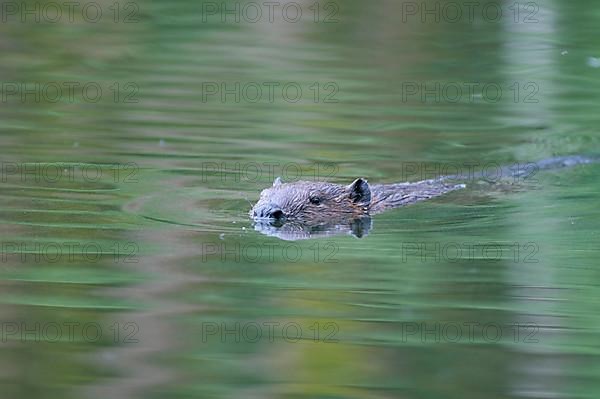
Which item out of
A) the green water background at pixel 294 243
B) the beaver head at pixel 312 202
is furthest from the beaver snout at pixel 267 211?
the green water background at pixel 294 243

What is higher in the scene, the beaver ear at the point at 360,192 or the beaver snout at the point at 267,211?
the beaver ear at the point at 360,192

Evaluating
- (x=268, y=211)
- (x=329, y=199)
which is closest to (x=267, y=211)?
(x=268, y=211)

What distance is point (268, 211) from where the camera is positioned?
7.68 meters

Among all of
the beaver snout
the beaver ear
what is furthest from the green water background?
the beaver ear

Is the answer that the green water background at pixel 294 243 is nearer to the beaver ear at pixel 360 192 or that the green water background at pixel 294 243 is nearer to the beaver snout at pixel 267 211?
the beaver snout at pixel 267 211

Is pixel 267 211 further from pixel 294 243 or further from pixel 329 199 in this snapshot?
pixel 329 199

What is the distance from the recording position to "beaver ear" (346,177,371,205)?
8.11m

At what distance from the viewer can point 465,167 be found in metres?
9.82

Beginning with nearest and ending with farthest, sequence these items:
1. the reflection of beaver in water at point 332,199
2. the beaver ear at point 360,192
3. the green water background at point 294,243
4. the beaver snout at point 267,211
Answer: the green water background at point 294,243, the beaver snout at point 267,211, the reflection of beaver in water at point 332,199, the beaver ear at point 360,192

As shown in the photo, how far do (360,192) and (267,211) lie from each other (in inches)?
27.7

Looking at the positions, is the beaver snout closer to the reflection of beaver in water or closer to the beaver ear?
the reflection of beaver in water

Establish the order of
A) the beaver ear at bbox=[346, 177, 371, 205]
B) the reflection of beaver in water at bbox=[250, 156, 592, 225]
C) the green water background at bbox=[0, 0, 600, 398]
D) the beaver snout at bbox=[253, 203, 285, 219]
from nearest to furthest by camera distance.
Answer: the green water background at bbox=[0, 0, 600, 398]
the beaver snout at bbox=[253, 203, 285, 219]
the reflection of beaver in water at bbox=[250, 156, 592, 225]
the beaver ear at bbox=[346, 177, 371, 205]

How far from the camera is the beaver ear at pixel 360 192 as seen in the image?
8.11 metres

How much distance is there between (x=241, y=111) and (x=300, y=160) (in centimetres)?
191
